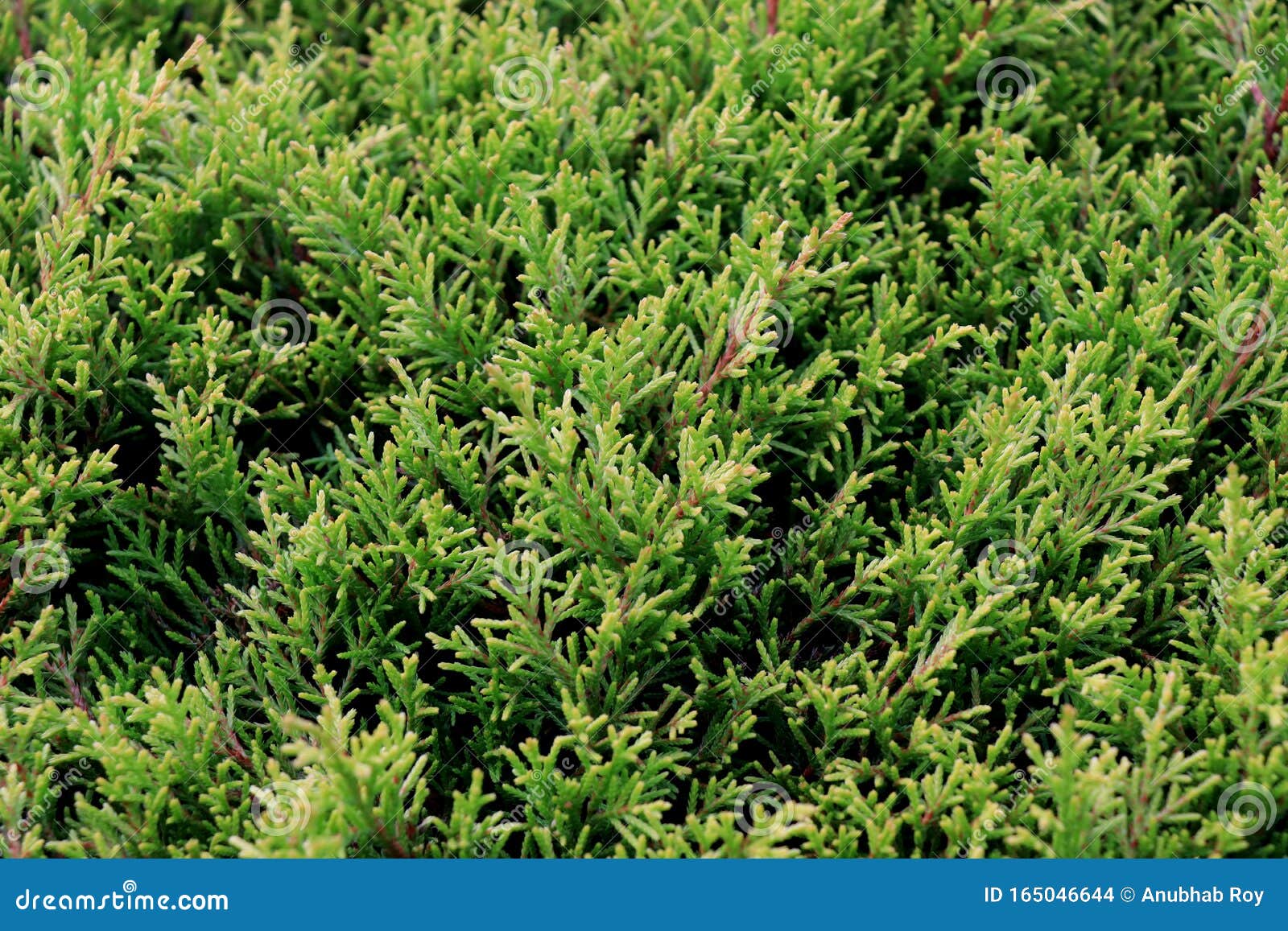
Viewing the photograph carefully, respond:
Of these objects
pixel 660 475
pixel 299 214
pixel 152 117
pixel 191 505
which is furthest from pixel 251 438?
pixel 660 475

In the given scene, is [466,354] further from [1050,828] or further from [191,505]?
[1050,828]
